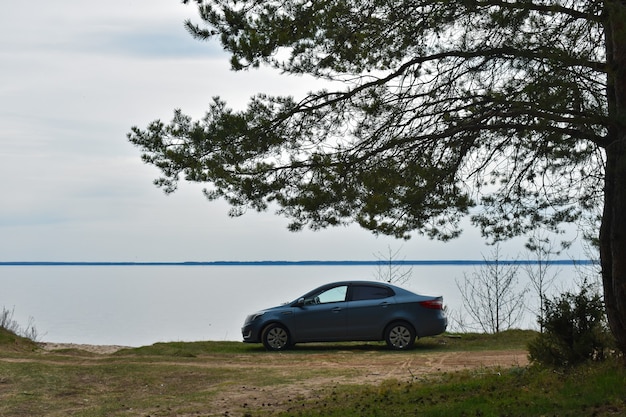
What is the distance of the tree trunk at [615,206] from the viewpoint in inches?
388

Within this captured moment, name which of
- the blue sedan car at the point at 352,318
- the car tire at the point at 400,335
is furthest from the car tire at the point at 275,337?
the car tire at the point at 400,335

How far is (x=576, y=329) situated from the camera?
11211 millimetres

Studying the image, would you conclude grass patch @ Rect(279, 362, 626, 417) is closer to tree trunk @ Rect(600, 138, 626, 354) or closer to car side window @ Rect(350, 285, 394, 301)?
tree trunk @ Rect(600, 138, 626, 354)

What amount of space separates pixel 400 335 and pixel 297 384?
5.04 m

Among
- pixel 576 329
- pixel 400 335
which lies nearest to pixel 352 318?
pixel 400 335

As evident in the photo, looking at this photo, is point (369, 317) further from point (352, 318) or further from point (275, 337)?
point (275, 337)

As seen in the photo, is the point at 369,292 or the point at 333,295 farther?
the point at 333,295

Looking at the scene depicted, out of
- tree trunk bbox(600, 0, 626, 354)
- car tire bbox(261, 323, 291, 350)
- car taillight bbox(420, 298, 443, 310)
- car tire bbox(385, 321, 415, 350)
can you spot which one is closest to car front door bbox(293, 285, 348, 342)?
car tire bbox(261, 323, 291, 350)

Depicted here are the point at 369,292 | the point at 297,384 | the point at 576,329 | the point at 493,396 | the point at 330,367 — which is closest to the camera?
the point at 493,396

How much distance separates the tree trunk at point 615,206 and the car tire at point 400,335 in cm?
694

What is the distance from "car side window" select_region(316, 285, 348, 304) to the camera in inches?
701

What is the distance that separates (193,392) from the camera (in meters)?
12.6

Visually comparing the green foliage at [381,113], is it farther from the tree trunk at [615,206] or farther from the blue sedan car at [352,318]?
the blue sedan car at [352,318]

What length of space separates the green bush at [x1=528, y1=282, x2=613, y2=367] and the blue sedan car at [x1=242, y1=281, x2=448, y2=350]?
6.09 m
